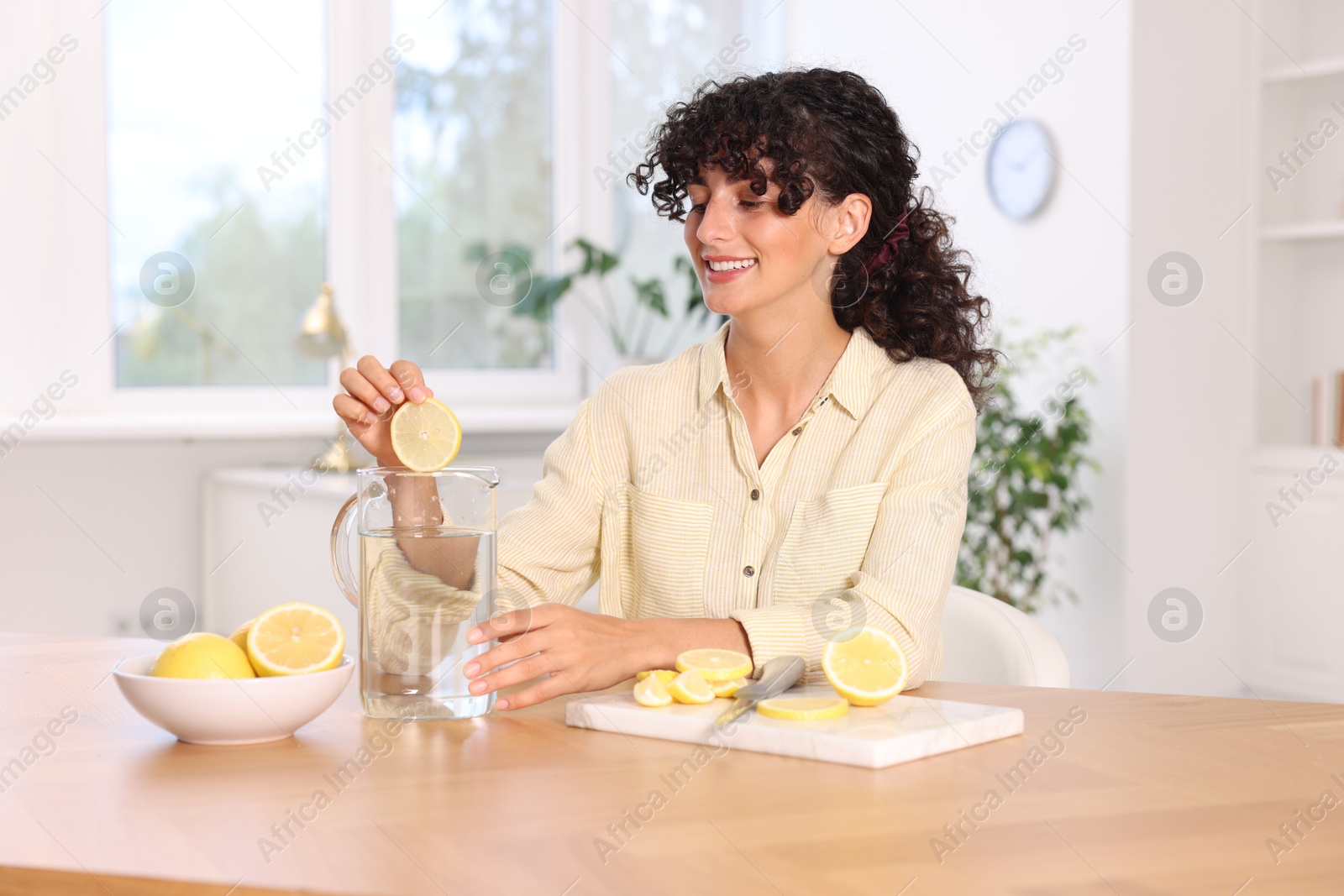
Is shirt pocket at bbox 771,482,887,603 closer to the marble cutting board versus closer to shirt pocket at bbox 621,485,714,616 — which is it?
shirt pocket at bbox 621,485,714,616

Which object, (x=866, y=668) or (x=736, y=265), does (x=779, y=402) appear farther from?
(x=866, y=668)

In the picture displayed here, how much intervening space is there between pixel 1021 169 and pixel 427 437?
3.04 m

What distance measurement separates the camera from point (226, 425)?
3.68 meters

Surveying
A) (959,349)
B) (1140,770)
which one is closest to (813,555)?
(959,349)

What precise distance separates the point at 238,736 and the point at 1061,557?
3.15m

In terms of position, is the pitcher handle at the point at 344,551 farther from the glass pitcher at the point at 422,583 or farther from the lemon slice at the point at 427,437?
the lemon slice at the point at 427,437

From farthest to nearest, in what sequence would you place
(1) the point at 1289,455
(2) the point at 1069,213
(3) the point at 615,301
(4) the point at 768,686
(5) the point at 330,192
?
(3) the point at 615,301 < (5) the point at 330,192 < (1) the point at 1289,455 < (2) the point at 1069,213 < (4) the point at 768,686

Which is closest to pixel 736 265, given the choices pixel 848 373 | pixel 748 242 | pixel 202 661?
pixel 748 242

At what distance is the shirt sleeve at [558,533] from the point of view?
162 cm

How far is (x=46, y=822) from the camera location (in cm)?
83

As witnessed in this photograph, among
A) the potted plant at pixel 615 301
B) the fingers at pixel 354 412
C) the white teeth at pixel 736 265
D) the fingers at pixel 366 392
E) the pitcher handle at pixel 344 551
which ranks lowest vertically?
the pitcher handle at pixel 344 551

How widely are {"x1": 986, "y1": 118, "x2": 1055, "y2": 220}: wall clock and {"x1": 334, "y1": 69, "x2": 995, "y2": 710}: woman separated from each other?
211 cm

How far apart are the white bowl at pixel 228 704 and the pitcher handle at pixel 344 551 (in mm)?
95

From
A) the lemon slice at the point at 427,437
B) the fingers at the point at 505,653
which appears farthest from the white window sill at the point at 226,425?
the fingers at the point at 505,653
